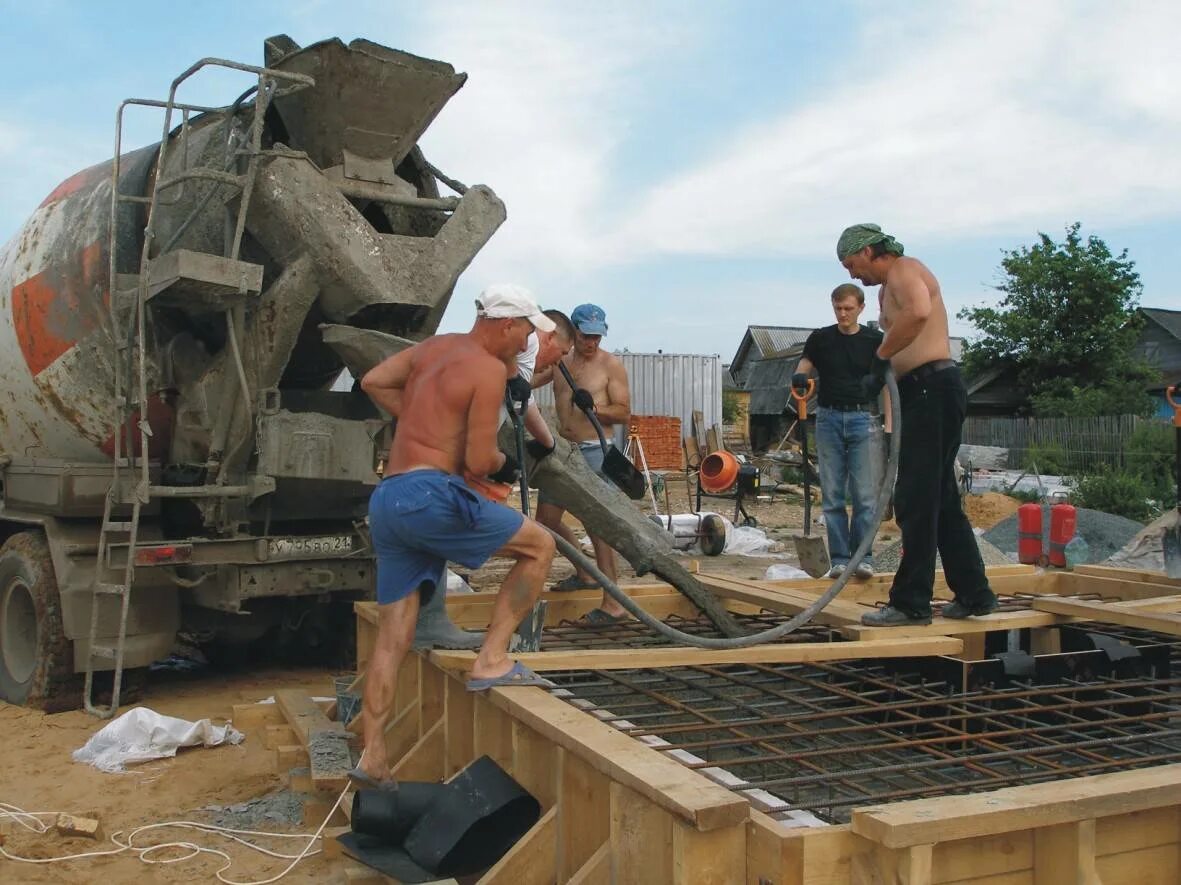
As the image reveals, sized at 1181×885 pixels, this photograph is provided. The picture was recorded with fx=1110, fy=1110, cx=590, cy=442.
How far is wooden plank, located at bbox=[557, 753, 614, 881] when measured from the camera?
322cm

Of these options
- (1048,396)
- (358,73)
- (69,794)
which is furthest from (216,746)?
(1048,396)

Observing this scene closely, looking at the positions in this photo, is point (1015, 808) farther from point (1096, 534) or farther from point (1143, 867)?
point (1096, 534)

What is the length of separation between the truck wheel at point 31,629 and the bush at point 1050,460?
20471 millimetres

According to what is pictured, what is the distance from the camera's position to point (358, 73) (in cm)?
601

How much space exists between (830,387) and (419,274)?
2.57 metres

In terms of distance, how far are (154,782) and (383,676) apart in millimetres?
2046

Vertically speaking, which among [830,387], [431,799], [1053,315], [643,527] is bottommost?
[431,799]

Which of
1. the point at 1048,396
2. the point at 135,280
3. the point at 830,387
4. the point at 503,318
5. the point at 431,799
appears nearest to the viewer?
the point at 431,799

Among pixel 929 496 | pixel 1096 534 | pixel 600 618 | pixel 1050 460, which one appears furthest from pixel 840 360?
pixel 1050 460

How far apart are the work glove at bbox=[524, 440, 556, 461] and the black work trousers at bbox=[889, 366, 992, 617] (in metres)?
1.61

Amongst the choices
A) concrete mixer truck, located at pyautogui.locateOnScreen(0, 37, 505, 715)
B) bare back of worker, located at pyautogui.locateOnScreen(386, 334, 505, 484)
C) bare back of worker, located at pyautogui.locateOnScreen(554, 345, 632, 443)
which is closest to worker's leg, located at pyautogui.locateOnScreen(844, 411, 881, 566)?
bare back of worker, located at pyautogui.locateOnScreen(554, 345, 632, 443)

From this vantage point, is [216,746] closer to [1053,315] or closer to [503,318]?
[503,318]

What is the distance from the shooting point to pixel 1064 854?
2.75 m

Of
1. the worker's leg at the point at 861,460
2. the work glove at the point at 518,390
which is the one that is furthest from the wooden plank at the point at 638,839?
the worker's leg at the point at 861,460
